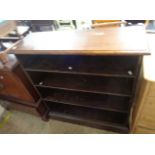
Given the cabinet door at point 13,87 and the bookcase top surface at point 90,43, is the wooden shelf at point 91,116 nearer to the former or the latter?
the cabinet door at point 13,87

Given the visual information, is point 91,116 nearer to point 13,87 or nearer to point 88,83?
point 88,83

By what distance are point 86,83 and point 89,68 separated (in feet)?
0.69

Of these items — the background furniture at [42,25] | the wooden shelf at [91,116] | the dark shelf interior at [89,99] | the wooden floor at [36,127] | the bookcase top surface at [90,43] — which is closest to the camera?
the bookcase top surface at [90,43]

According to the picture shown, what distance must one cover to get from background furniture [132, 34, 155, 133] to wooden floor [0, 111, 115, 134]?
45 centimetres

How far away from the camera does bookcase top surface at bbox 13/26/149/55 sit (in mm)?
769

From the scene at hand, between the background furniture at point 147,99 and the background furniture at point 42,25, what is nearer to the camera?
the background furniture at point 147,99

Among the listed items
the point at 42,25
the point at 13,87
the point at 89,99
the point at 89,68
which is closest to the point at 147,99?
the point at 89,68

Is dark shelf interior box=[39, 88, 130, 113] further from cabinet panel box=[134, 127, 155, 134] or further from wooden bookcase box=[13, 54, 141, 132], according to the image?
cabinet panel box=[134, 127, 155, 134]

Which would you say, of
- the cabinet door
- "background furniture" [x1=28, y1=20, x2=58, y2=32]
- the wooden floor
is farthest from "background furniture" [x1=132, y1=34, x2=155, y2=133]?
"background furniture" [x1=28, y1=20, x2=58, y2=32]

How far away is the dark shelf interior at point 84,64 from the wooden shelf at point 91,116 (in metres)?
0.58

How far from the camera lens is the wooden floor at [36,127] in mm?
1521

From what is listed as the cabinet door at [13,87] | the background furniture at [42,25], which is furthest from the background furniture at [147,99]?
the background furniture at [42,25]
